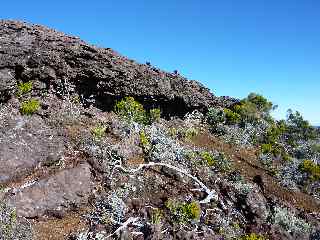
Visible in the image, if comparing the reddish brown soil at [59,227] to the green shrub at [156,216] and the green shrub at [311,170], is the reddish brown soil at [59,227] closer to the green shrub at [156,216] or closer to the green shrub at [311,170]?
the green shrub at [156,216]

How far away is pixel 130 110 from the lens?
65.3 feet

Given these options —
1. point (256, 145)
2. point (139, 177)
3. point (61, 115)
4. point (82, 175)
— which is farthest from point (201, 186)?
point (256, 145)

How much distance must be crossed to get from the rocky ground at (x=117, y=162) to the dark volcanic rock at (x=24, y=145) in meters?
0.03

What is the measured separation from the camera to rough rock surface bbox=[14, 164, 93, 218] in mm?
12750

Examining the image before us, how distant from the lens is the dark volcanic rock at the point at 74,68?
1869cm

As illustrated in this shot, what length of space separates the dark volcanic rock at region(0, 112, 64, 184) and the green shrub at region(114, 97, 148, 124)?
14.4ft

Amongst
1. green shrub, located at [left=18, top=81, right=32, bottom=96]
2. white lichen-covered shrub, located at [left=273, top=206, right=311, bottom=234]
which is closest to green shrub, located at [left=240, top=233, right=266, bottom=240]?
white lichen-covered shrub, located at [left=273, top=206, right=311, bottom=234]

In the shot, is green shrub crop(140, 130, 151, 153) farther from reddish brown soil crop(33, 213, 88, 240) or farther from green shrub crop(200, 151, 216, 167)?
reddish brown soil crop(33, 213, 88, 240)

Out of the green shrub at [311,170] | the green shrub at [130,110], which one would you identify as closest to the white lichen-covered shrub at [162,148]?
the green shrub at [130,110]

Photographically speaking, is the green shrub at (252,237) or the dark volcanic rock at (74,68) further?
the dark volcanic rock at (74,68)

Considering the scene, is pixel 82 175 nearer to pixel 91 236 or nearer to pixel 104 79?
pixel 91 236

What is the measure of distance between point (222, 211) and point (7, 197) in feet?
21.9

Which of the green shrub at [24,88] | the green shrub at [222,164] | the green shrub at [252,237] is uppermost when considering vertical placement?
the green shrub at [24,88]

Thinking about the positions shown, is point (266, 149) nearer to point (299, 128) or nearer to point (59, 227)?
point (59, 227)
